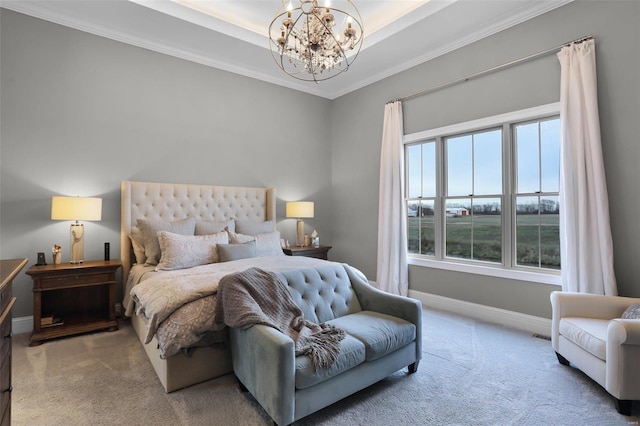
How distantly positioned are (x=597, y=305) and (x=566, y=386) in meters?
0.70

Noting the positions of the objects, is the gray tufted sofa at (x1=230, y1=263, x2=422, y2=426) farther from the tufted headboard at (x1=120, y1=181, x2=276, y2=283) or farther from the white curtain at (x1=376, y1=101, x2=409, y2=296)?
the tufted headboard at (x1=120, y1=181, x2=276, y2=283)

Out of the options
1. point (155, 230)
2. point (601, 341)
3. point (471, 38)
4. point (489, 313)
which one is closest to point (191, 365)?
point (155, 230)

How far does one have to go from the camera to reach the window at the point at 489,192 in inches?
133

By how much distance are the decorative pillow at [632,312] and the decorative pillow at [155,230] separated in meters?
4.10

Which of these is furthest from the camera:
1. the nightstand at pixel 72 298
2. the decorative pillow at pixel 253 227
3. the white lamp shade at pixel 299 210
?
the white lamp shade at pixel 299 210

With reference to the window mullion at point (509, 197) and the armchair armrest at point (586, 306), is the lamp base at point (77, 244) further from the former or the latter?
the window mullion at point (509, 197)

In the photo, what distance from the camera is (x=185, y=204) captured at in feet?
13.5

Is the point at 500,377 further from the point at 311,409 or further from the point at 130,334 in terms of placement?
the point at 130,334

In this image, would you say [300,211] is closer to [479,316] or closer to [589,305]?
[479,316]

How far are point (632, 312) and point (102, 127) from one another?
530 centimetres

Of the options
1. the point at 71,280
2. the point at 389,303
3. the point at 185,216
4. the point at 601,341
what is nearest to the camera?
the point at 601,341

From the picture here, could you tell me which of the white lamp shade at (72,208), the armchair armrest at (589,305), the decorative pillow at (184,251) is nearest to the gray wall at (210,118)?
the white lamp shade at (72,208)

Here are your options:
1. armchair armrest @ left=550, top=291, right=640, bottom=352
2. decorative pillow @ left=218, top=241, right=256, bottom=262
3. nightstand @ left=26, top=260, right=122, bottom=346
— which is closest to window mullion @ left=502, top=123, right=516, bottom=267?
armchair armrest @ left=550, top=291, right=640, bottom=352

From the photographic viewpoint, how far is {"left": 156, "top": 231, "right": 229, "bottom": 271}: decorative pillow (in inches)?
125
